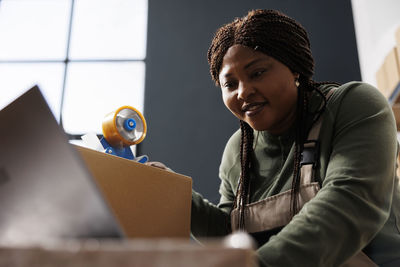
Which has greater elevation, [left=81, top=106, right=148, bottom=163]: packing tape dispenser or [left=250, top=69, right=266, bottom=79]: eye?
[left=250, top=69, right=266, bottom=79]: eye

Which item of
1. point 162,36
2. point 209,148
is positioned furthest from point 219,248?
point 162,36

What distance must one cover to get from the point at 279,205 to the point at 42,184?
0.73 m

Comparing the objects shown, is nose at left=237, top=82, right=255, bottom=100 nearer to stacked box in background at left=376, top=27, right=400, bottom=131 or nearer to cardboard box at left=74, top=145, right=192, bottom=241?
cardboard box at left=74, top=145, right=192, bottom=241

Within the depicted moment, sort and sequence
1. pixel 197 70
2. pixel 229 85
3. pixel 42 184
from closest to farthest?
pixel 42 184, pixel 229 85, pixel 197 70

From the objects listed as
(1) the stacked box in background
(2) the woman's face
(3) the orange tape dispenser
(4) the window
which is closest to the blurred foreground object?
(3) the orange tape dispenser

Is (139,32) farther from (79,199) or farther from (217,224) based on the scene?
(79,199)

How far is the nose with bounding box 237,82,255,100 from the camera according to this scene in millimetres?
1102

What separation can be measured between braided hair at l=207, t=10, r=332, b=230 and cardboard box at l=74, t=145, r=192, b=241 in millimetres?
282

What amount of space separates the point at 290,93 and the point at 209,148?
1593 millimetres

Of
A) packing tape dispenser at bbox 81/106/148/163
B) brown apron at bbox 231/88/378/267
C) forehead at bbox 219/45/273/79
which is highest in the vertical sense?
forehead at bbox 219/45/273/79

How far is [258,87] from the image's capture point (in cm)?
109

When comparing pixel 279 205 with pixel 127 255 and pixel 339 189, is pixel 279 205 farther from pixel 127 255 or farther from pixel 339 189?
pixel 127 255

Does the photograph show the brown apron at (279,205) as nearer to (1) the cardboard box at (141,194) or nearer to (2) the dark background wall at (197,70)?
(1) the cardboard box at (141,194)

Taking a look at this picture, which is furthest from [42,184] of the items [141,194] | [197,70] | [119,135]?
[197,70]
